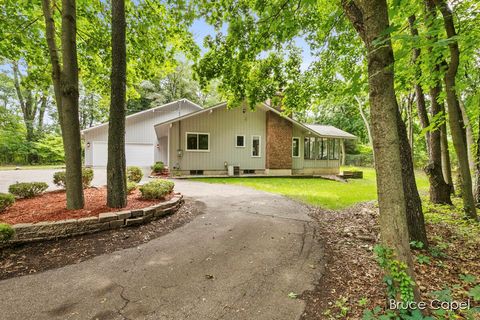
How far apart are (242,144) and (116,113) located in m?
11.5

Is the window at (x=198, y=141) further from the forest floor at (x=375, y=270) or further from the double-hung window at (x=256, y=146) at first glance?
the forest floor at (x=375, y=270)

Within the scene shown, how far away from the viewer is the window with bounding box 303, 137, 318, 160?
59.7 ft

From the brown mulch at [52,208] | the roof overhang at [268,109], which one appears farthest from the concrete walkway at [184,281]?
the roof overhang at [268,109]

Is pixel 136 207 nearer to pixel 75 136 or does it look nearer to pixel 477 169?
pixel 75 136

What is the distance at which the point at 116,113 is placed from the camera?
200 inches

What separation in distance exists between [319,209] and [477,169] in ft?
16.1

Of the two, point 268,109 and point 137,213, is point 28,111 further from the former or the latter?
point 137,213

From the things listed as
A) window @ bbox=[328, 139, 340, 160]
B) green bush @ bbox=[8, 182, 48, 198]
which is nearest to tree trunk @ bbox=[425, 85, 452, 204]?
green bush @ bbox=[8, 182, 48, 198]

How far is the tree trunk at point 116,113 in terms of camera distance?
16.6 ft

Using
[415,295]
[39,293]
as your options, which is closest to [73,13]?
[39,293]

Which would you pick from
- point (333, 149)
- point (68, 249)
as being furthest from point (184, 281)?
point (333, 149)

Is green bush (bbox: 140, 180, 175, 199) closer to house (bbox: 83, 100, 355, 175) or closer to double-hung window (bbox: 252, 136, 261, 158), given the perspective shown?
house (bbox: 83, 100, 355, 175)

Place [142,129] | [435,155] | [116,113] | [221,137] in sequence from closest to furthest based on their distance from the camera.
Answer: [116,113] < [435,155] < [221,137] < [142,129]

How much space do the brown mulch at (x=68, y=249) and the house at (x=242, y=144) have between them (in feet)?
33.1
